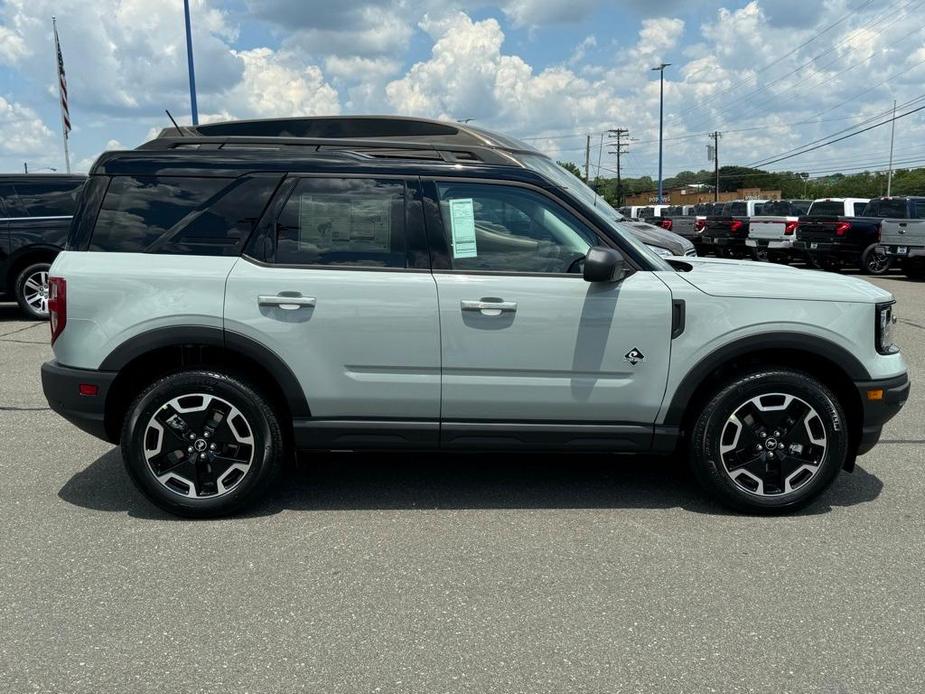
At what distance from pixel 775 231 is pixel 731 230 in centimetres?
174

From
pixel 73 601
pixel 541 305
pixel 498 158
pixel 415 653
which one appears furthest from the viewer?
pixel 498 158

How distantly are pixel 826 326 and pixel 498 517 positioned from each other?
190 cm

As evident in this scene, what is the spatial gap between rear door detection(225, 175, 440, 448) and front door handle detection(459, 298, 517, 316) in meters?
0.16

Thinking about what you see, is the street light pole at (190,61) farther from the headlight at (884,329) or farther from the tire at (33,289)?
the headlight at (884,329)

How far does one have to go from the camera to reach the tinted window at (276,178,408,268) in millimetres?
4215

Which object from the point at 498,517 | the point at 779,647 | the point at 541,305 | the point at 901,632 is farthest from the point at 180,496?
the point at 901,632

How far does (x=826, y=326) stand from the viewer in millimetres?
4141

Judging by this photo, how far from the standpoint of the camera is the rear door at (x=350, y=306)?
4109 mm

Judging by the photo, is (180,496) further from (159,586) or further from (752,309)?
(752,309)

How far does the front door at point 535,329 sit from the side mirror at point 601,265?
0.37 ft

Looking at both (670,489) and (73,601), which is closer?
(73,601)

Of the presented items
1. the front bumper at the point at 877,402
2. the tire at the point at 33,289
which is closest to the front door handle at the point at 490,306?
the front bumper at the point at 877,402

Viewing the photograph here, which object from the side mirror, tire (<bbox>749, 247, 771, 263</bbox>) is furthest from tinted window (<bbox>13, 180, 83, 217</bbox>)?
tire (<bbox>749, 247, 771, 263</bbox>)

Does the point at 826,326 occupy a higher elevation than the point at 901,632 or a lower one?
higher
